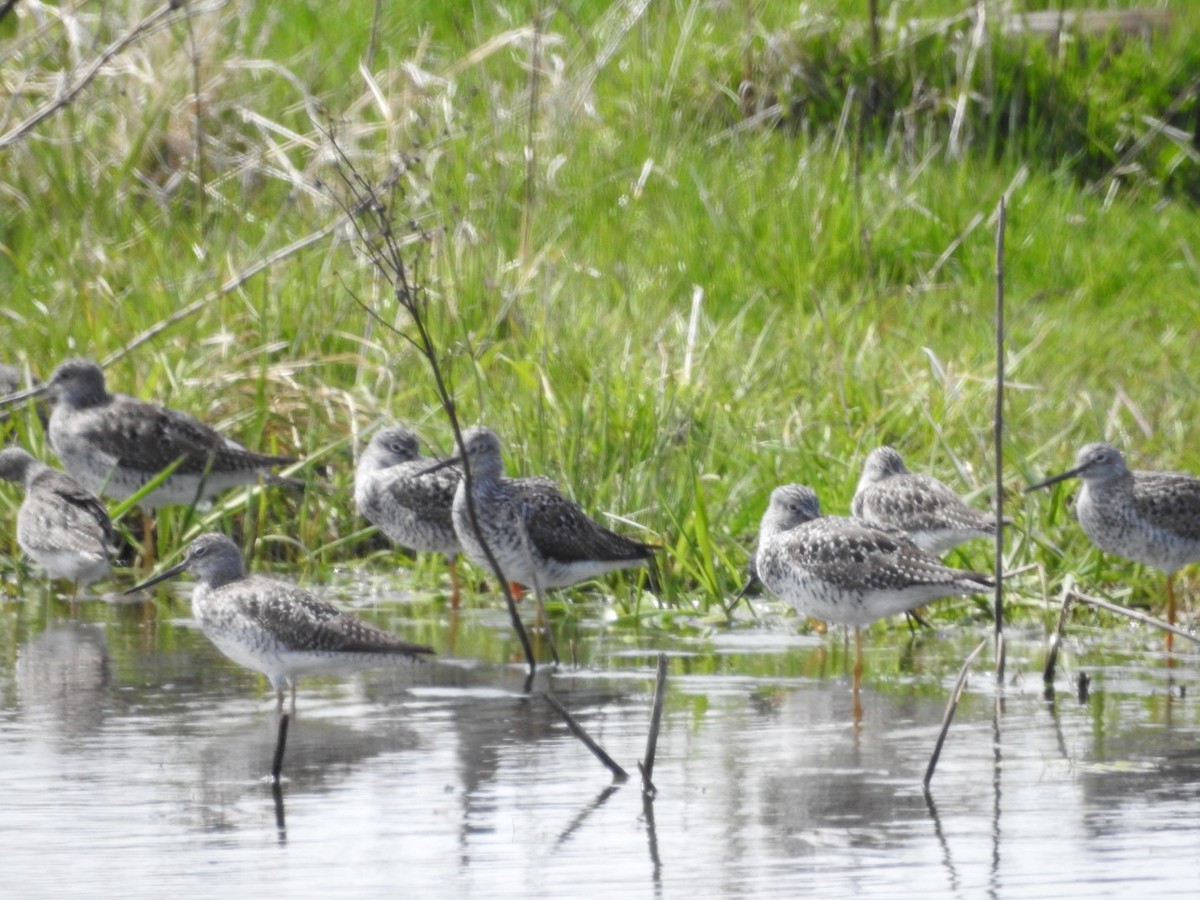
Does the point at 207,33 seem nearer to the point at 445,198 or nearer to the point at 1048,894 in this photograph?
the point at 445,198

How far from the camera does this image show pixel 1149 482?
28.7 ft

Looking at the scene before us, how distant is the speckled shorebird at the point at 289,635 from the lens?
7.17m

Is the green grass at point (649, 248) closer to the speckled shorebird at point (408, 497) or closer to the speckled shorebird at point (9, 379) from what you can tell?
the speckled shorebird at point (9, 379)

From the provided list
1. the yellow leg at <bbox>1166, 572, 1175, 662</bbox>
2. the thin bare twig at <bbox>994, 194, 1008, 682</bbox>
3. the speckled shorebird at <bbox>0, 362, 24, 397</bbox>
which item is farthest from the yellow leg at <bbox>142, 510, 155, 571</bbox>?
the yellow leg at <bbox>1166, 572, 1175, 662</bbox>

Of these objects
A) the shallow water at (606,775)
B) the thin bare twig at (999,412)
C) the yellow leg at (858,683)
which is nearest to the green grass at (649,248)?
the yellow leg at (858,683)

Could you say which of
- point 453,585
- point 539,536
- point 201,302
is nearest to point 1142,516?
point 539,536

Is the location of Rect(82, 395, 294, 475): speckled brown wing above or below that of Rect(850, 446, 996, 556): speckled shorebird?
above

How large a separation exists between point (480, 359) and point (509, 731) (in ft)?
13.4

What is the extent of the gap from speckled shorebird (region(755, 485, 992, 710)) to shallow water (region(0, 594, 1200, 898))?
0.82 ft

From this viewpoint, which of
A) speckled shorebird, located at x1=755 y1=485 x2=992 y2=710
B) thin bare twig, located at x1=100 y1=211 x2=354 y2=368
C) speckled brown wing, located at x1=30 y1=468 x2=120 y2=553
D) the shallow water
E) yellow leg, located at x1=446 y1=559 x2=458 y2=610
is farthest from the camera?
thin bare twig, located at x1=100 y1=211 x2=354 y2=368

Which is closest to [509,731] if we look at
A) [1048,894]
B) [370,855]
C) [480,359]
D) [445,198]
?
[370,855]

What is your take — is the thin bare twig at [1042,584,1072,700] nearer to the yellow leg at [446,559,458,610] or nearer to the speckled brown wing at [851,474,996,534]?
the speckled brown wing at [851,474,996,534]

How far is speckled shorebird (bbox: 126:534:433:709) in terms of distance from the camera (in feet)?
23.5

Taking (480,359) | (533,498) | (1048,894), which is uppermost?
(480,359)
